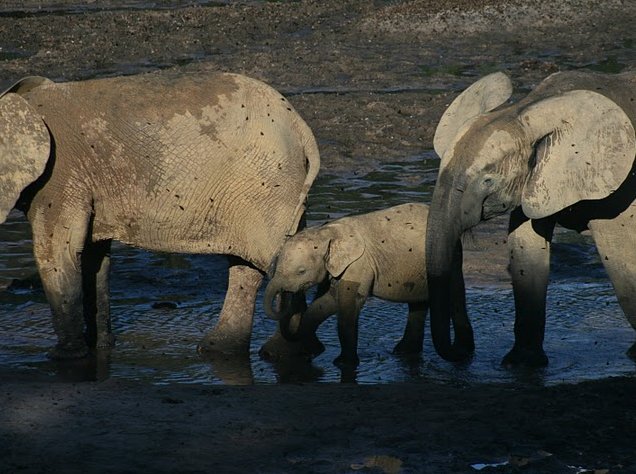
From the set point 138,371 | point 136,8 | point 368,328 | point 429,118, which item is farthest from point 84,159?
point 136,8

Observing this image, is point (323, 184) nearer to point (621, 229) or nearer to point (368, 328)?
point (368, 328)

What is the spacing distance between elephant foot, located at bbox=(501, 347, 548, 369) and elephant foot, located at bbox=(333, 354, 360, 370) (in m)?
0.83

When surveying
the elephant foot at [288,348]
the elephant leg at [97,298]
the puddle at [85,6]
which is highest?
the puddle at [85,6]

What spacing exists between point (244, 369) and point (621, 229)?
224cm

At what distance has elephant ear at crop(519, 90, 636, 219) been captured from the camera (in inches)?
299

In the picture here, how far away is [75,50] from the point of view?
65.0ft

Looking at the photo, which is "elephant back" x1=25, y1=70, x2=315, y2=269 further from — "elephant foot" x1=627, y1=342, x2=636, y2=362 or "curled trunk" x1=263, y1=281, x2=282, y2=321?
"elephant foot" x1=627, y1=342, x2=636, y2=362

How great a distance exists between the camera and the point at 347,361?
8211 mm

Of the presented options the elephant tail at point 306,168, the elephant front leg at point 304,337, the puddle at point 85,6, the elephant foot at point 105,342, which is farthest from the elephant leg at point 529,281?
the puddle at point 85,6

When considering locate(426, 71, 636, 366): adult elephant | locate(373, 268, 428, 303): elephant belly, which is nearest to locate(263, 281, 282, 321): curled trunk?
locate(373, 268, 428, 303): elephant belly

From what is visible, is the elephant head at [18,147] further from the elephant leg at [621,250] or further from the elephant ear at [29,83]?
the elephant leg at [621,250]

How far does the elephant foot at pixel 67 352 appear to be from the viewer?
845cm

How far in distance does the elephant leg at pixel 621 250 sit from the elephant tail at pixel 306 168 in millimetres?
1573

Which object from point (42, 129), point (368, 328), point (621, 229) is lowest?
point (368, 328)
